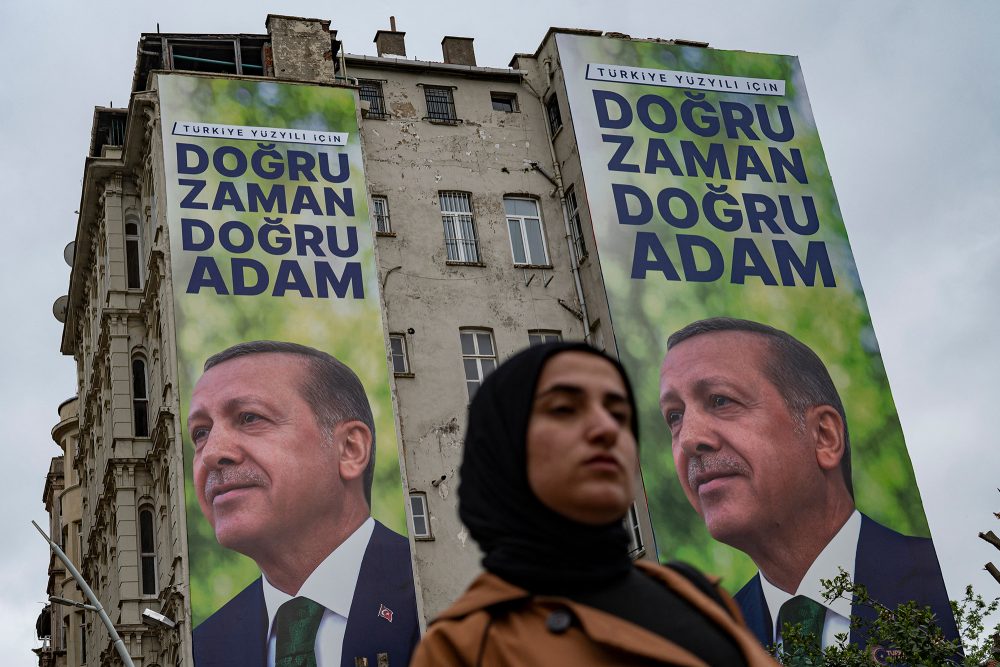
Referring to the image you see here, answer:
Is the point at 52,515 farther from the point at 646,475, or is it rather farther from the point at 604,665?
the point at 604,665

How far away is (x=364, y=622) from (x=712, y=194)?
→ 14964 mm

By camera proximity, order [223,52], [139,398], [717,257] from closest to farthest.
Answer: [717,257] → [139,398] → [223,52]

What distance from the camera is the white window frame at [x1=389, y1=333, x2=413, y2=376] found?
35781 millimetres

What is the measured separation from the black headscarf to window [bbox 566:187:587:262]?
1353 inches

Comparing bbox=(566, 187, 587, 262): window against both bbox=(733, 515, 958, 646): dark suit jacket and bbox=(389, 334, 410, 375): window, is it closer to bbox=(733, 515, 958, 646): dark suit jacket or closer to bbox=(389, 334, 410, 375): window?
bbox=(389, 334, 410, 375): window

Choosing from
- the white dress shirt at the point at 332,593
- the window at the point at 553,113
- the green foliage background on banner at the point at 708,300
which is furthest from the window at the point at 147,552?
the window at the point at 553,113

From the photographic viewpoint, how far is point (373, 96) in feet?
131

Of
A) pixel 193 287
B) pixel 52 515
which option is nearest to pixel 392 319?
pixel 193 287

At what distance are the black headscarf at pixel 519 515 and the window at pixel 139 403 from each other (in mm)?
36417

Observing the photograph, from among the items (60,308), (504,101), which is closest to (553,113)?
(504,101)

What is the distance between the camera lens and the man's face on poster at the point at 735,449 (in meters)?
32.9

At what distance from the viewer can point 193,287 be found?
111 ft

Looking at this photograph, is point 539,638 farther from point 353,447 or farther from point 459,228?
point 459,228

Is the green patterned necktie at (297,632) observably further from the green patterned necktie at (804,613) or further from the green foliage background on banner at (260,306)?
the green patterned necktie at (804,613)
